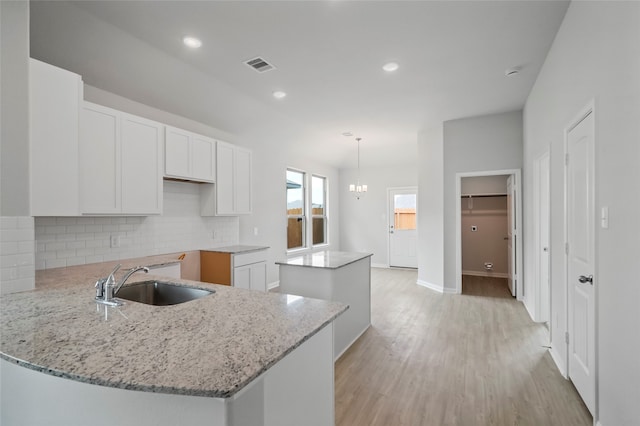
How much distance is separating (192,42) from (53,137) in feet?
4.74

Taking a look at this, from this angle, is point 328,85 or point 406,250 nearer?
point 328,85

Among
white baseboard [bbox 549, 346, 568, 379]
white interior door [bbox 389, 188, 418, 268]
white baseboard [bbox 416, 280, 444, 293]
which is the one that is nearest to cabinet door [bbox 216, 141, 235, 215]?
white baseboard [bbox 416, 280, 444, 293]

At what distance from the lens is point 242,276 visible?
407 cm

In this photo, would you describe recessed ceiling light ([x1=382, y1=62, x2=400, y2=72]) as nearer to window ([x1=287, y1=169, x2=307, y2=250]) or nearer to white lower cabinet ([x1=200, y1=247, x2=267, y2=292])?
white lower cabinet ([x1=200, y1=247, x2=267, y2=292])

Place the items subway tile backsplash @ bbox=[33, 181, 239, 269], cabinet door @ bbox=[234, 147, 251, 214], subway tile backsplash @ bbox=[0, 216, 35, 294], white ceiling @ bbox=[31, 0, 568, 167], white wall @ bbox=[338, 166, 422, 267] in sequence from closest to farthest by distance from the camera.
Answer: subway tile backsplash @ bbox=[0, 216, 35, 294] < white ceiling @ bbox=[31, 0, 568, 167] < subway tile backsplash @ bbox=[33, 181, 239, 269] < cabinet door @ bbox=[234, 147, 251, 214] < white wall @ bbox=[338, 166, 422, 267]

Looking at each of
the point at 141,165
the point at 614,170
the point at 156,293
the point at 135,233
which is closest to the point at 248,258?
the point at 135,233

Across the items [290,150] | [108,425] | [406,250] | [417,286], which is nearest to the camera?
[108,425]

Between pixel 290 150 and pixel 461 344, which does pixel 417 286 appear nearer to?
pixel 461 344

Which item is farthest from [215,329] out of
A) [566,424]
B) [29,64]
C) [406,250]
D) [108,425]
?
[406,250]

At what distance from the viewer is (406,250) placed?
777 cm

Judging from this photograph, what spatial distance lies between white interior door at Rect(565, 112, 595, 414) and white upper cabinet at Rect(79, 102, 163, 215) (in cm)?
384

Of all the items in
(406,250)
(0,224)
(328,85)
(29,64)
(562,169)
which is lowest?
(406,250)

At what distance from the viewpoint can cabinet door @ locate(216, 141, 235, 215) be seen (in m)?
4.23

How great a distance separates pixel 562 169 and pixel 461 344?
1965 millimetres
